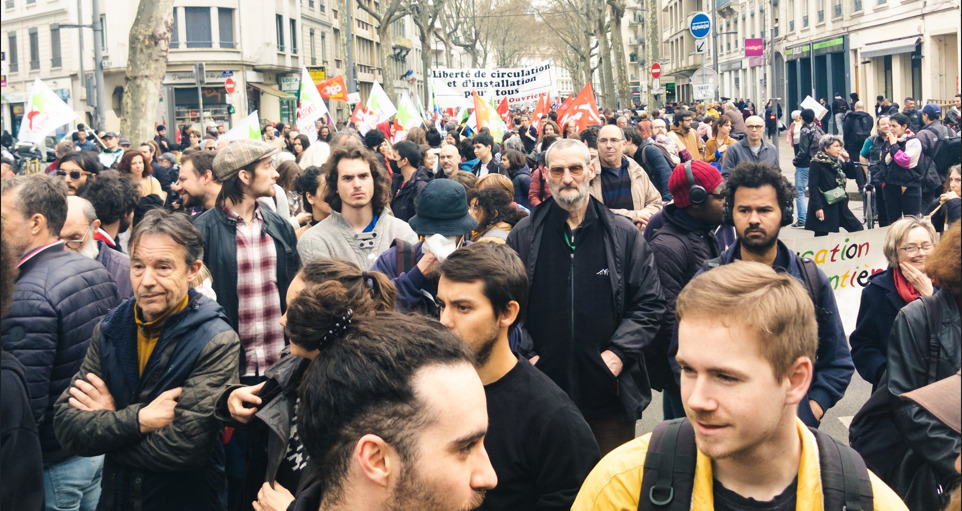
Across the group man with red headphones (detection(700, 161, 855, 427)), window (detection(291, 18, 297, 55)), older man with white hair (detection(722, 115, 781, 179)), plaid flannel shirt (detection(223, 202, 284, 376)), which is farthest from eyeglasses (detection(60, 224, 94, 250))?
window (detection(291, 18, 297, 55))

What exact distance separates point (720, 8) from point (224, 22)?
2744 cm

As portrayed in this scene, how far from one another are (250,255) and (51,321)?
1.57m

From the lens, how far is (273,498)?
9.20 feet

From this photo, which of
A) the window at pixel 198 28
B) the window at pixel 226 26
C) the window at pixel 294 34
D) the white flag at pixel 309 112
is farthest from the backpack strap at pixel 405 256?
the window at pixel 294 34

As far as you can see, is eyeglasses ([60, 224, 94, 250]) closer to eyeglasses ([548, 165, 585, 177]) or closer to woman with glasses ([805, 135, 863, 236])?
eyeglasses ([548, 165, 585, 177])

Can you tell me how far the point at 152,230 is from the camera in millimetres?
3871

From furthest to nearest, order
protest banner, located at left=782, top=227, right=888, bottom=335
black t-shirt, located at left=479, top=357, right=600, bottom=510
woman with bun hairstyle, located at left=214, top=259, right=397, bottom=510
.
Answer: protest banner, located at left=782, top=227, right=888, bottom=335 → black t-shirt, located at left=479, top=357, right=600, bottom=510 → woman with bun hairstyle, located at left=214, top=259, right=397, bottom=510

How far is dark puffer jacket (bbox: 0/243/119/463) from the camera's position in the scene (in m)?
3.80

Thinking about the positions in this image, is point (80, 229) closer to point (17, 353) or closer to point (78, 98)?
point (17, 353)

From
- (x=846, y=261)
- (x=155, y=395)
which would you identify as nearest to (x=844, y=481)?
(x=155, y=395)

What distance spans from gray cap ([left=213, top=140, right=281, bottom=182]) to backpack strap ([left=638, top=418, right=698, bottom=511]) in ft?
12.4

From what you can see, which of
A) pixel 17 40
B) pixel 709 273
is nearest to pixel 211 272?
pixel 709 273

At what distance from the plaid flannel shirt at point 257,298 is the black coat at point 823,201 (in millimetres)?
8006

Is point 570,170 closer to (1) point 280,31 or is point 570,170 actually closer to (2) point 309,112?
(2) point 309,112
